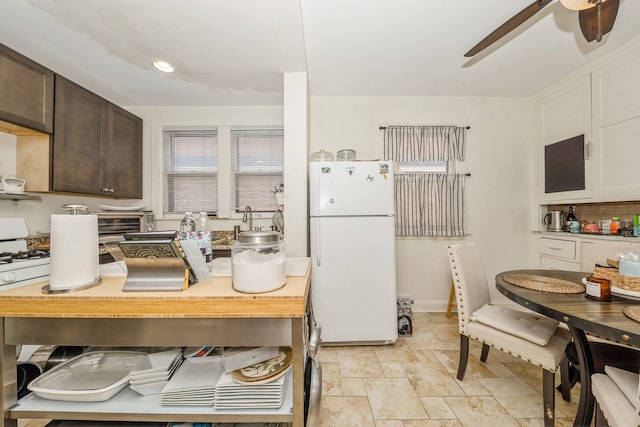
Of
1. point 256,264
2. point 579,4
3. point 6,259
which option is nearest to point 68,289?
point 256,264

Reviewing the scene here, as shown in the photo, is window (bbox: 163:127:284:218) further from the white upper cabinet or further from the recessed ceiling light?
the white upper cabinet

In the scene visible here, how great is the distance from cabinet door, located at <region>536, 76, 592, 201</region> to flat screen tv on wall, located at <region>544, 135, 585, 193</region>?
34 millimetres

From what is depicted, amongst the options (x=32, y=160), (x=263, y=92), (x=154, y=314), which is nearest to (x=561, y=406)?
(x=154, y=314)

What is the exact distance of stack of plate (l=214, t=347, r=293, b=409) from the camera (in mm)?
870

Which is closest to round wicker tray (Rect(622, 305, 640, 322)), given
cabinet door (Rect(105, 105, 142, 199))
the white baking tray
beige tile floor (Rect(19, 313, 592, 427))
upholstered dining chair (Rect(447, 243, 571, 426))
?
upholstered dining chair (Rect(447, 243, 571, 426))

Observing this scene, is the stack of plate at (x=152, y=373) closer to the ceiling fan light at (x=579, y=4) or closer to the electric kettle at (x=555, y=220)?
the ceiling fan light at (x=579, y=4)

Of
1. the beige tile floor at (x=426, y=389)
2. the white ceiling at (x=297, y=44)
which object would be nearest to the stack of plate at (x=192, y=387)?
the beige tile floor at (x=426, y=389)

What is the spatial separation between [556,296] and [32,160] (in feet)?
12.4

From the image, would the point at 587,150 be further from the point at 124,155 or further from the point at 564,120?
the point at 124,155

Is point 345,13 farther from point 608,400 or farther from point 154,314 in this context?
point 608,400

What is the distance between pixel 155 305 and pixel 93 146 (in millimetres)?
2527

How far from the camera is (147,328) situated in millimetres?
881

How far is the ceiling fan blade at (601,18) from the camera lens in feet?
4.28

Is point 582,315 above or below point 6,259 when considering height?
below
